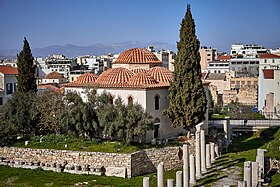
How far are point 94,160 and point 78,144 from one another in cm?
194

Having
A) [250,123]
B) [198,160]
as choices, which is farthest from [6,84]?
[198,160]

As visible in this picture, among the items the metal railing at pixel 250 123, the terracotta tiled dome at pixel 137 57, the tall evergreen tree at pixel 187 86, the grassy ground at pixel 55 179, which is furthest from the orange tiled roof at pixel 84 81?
the metal railing at pixel 250 123

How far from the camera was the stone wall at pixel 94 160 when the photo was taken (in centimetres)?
2131

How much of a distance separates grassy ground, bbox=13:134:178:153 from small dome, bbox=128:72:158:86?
14.8 feet

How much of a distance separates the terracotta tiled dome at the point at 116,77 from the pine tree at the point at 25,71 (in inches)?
201

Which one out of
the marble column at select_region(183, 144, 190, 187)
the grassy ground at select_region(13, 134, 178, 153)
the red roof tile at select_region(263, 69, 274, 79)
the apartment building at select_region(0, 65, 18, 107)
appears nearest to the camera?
the marble column at select_region(183, 144, 190, 187)

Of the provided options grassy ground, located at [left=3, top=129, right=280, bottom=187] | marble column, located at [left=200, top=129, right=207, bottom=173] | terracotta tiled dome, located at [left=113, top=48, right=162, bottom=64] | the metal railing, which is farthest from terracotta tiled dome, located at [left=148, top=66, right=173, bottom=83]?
A: the metal railing

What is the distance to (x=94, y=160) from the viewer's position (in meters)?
21.9

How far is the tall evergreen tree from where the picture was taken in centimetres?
2492

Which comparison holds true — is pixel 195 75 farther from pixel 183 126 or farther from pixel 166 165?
pixel 166 165

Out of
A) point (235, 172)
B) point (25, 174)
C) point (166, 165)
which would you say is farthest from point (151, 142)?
point (25, 174)

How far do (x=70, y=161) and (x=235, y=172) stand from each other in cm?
912

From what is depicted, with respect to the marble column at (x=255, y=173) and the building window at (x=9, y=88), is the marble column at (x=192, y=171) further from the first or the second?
the building window at (x=9, y=88)

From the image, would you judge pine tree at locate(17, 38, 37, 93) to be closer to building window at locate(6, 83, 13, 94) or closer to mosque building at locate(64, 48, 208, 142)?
mosque building at locate(64, 48, 208, 142)
